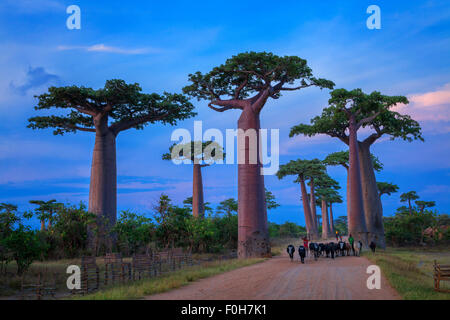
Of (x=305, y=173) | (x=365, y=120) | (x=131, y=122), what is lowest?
(x=305, y=173)

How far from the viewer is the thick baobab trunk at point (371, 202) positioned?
1275 inches

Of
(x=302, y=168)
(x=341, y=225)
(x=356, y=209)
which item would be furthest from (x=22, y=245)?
(x=341, y=225)

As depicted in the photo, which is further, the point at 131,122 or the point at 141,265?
the point at 131,122

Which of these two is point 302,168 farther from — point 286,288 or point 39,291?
point 39,291

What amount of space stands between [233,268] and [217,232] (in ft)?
41.5

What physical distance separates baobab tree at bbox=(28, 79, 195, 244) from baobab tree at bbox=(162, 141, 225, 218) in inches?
393

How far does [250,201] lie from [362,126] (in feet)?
49.0

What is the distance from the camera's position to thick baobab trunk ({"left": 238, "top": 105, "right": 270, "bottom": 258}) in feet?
74.7

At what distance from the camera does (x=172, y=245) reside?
25312 millimetres

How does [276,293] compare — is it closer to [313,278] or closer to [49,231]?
[313,278]

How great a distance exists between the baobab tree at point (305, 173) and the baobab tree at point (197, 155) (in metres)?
10.4

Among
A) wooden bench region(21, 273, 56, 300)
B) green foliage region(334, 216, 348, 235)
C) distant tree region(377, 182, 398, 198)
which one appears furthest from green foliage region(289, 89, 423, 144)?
green foliage region(334, 216, 348, 235)

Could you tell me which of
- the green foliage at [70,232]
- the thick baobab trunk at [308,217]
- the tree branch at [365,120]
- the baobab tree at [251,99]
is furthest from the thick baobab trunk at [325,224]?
the green foliage at [70,232]

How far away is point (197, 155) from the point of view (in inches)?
1683
